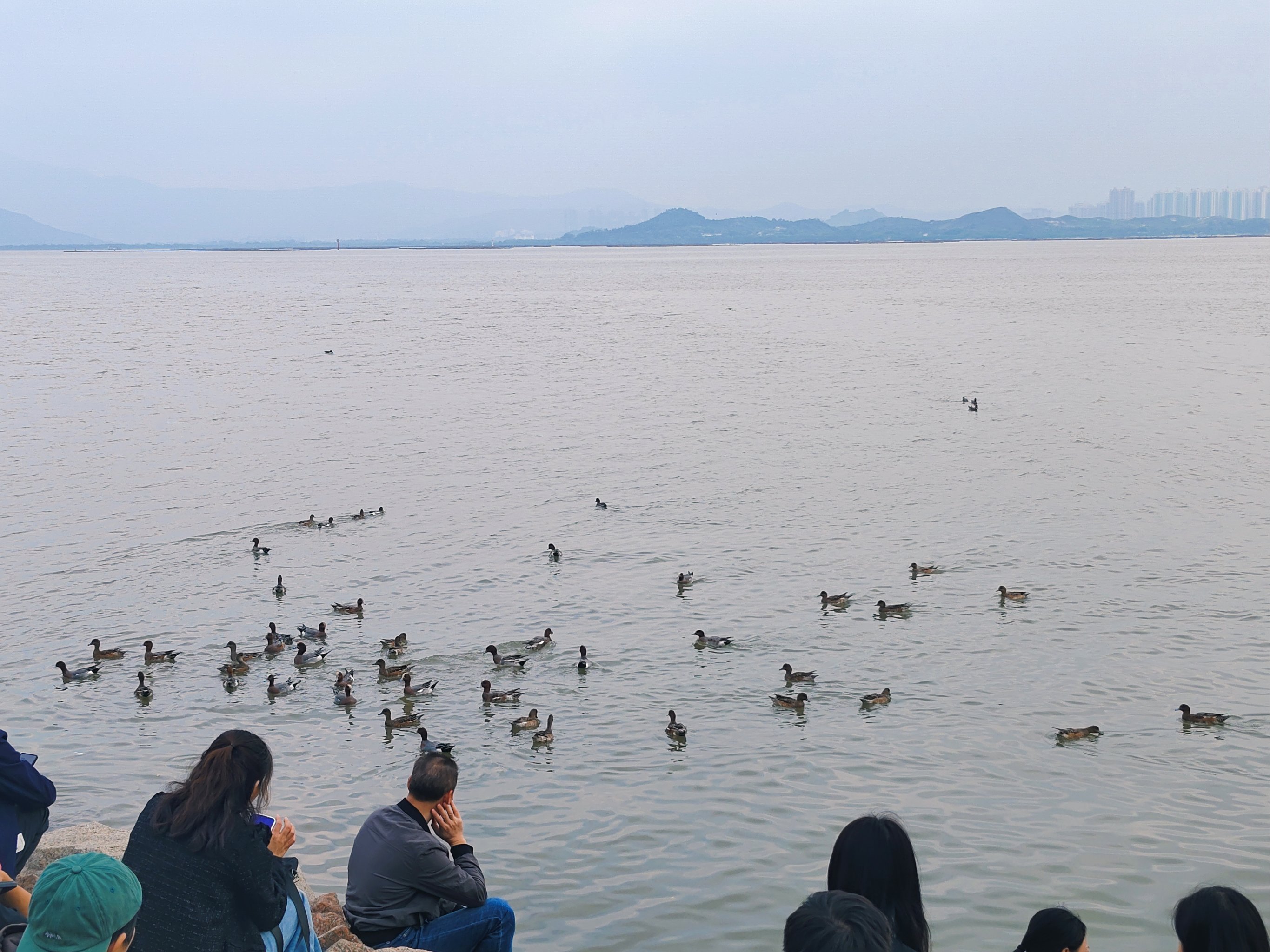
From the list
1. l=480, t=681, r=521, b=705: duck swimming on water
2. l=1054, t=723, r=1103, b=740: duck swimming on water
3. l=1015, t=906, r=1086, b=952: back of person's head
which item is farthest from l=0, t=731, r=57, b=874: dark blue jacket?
l=1054, t=723, r=1103, b=740: duck swimming on water

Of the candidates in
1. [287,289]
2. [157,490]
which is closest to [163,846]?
[157,490]

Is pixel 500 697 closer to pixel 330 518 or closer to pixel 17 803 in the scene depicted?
pixel 17 803

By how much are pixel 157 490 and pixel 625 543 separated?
1335 centimetres

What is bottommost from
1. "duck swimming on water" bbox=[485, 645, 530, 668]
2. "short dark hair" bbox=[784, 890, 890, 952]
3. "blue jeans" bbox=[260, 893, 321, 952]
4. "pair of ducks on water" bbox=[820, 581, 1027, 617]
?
"pair of ducks on water" bbox=[820, 581, 1027, 617]

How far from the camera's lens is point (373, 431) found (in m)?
39.8

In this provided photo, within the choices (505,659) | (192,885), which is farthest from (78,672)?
(192,885)

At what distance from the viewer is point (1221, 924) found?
4.65m

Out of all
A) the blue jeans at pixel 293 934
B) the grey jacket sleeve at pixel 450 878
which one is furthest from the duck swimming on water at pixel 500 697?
the blue jeans at pixel 293 934

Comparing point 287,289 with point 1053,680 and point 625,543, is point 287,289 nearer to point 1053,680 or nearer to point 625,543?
point 625,543

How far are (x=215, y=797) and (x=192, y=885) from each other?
1.58 feet

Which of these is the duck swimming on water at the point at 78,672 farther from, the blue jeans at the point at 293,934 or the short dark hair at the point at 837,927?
the short dark hair at the point at 837,927

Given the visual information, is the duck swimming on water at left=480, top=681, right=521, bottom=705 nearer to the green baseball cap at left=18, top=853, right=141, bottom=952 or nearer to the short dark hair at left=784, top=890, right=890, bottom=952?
the green baseball cap at left=18, top=853, right=141, bottom=952

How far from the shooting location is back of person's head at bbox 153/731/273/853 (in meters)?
5.69

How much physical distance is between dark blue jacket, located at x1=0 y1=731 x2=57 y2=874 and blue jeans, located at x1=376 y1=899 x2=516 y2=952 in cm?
235
